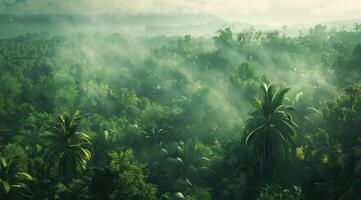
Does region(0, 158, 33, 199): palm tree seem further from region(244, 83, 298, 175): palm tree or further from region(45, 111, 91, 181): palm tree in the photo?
region(244, 83, 298, 175): palm tree

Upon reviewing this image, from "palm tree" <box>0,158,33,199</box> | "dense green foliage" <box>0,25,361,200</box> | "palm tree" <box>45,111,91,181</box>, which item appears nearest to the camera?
"dense green foliage" <box>0,25,361,200</box>

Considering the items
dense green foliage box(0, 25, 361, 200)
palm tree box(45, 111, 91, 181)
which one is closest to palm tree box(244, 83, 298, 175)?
dense green foliage box(0, 25, 361, 200)

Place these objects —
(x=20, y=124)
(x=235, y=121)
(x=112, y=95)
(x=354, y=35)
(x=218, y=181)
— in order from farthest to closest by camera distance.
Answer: (x=354, y=35) < (x=112, y=95) < (x=20, y=124) < (x=235, y=121) < (x=218, y=181)

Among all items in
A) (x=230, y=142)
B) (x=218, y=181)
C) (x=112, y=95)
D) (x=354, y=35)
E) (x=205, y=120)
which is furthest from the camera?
(x=354, y=35)

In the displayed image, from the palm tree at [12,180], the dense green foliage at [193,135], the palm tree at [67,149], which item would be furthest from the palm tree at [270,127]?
the palm tree at [12,180]

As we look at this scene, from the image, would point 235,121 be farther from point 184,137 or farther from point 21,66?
point 21,66

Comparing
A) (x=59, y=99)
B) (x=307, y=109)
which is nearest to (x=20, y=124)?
(x=59, y=99)
